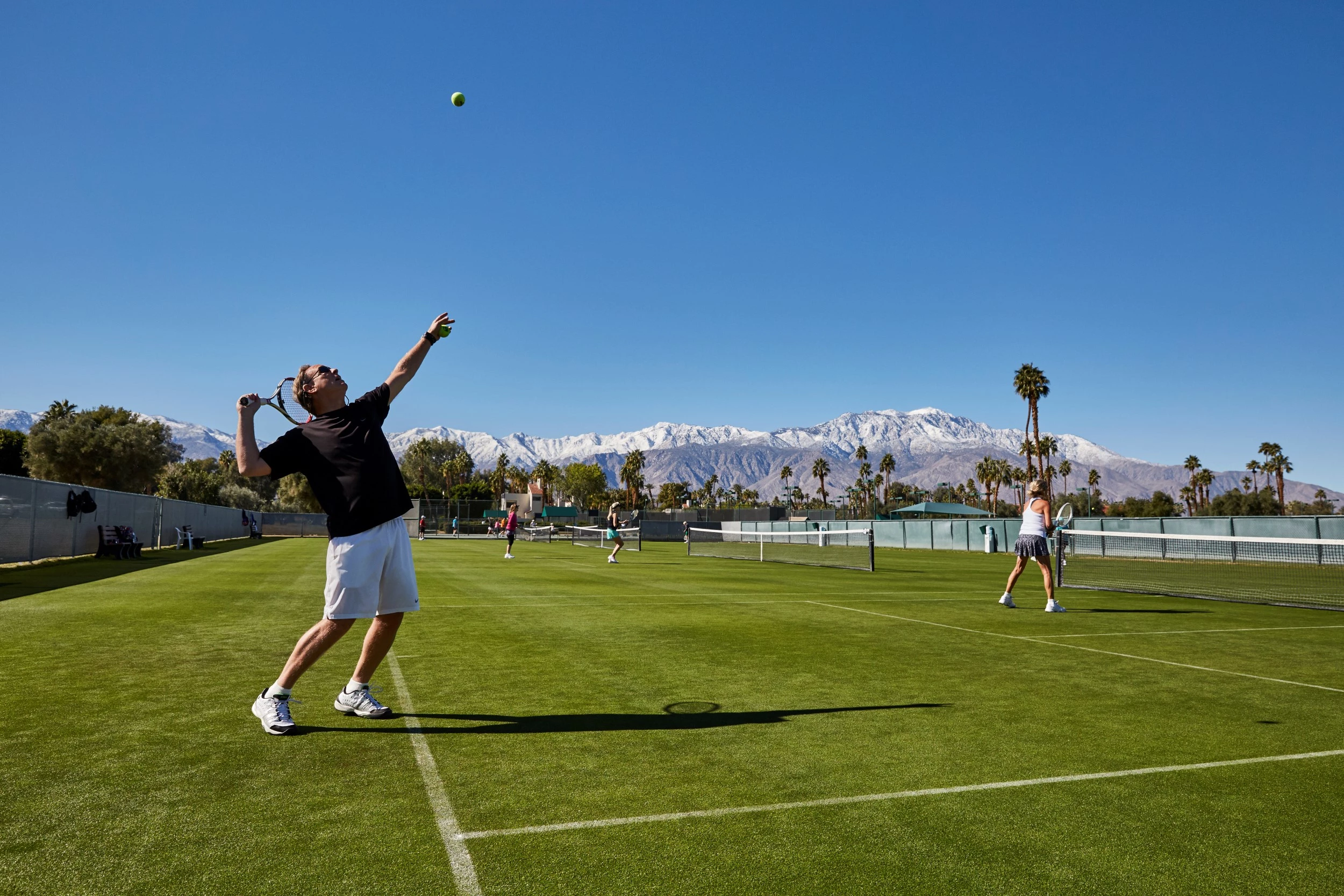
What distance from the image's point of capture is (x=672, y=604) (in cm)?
1395

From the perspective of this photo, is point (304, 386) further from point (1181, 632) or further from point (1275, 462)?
point (1275, 462)

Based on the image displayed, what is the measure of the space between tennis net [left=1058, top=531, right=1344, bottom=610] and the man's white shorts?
463 inches

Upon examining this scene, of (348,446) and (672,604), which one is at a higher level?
(348,446)

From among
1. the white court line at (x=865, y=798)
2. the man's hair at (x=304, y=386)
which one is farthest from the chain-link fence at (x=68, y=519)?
the white court line at (x=865, y=798)

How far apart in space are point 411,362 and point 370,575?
4.74ft

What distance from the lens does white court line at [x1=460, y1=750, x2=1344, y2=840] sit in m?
3.75

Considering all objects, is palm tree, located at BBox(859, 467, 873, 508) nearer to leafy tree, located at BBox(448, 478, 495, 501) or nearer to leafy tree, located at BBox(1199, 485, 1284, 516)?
leafy tree, located at BBox(1199, 485, 1284, 516)

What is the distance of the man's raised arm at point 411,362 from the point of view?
5566 mm

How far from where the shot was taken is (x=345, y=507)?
5141 millimetres

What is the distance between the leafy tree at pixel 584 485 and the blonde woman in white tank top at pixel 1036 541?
166 metres

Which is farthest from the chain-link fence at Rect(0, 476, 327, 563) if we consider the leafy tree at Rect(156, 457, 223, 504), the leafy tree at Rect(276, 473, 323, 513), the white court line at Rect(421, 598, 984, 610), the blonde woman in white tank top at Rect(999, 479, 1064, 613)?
the leafy tree at Rect(276, 473, 323, 513)

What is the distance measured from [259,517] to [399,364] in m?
71.3

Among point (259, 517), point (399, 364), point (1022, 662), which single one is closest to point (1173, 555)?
point (1022, 662)

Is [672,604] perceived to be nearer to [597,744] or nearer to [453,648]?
[453,648]
